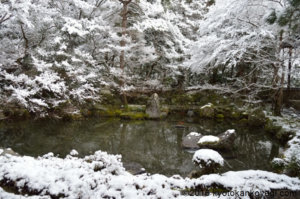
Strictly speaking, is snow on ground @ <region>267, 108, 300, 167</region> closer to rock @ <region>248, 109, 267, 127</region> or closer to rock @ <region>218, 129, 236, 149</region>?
rock @ <region>248, 109, 267, 127</region>

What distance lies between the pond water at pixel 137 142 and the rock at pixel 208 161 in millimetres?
865

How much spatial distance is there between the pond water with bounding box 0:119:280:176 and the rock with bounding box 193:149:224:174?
87 cm

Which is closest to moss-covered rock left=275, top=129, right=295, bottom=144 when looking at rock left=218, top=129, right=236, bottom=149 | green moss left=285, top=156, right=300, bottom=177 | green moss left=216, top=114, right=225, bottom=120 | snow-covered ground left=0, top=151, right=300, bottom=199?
rock left=218, top=129, right=236, bottom=149

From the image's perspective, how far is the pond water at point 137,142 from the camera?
17.9 ft

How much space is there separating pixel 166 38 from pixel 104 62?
4055mm

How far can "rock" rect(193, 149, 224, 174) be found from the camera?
13.5 feet

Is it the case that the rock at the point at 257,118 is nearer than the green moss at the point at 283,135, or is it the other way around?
the green moss at the point at 283,135

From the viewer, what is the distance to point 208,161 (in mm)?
4121

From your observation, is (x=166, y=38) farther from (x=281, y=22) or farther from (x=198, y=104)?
(x=281, y=22)

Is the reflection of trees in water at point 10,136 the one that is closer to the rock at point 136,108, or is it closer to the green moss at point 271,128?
the rock at point 136,108

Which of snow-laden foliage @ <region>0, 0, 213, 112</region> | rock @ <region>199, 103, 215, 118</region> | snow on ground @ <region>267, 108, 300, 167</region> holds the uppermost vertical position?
snow-laden foliage @ <region>0, 0, 213, 112</region>

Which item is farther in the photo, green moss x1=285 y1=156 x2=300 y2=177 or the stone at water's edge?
the stone at water's edge

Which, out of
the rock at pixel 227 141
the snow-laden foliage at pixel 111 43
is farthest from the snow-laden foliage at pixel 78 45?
the rock at pixel 227 141

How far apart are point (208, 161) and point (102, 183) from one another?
2.38 m
